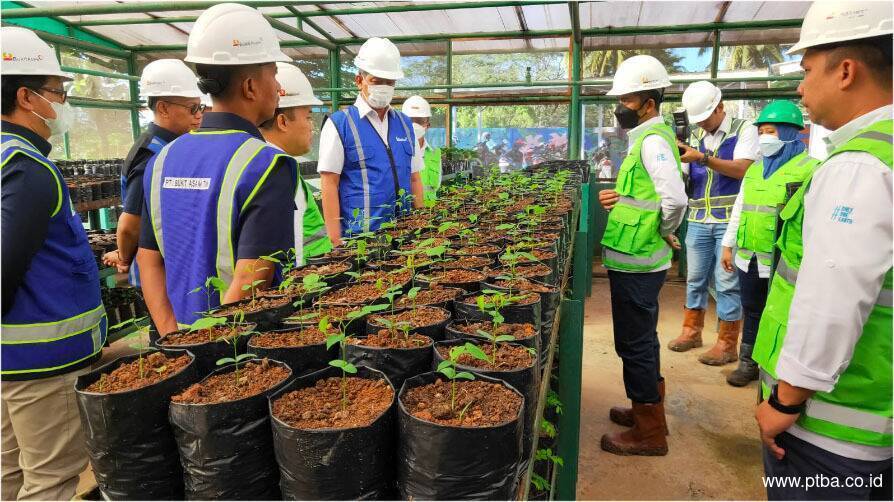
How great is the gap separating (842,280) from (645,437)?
2131 mm

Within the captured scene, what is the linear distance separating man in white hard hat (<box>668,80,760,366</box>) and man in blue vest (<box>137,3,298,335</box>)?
318cm

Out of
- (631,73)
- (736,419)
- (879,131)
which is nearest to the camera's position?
(879,131)

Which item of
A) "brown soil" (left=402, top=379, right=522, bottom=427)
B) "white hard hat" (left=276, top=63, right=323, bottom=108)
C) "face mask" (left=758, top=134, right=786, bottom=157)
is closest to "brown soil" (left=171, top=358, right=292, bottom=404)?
"brown soil" (left=402, top=379, right=522, bottom=427)

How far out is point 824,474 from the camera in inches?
55.3

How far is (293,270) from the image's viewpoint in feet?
6.87

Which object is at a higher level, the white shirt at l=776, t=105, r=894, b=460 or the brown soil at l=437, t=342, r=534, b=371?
the white shirt at l=776, t=105, r=894, b=460

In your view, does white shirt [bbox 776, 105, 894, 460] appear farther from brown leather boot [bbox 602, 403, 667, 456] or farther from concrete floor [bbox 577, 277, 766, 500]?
brown leather boot [bbox 602, 403, 667, 456]

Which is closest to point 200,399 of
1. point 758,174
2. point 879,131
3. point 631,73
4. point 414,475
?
point 414,475

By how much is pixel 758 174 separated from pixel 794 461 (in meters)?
2.21

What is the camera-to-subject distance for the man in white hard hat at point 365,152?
3188 mm

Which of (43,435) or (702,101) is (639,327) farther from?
(43,435)

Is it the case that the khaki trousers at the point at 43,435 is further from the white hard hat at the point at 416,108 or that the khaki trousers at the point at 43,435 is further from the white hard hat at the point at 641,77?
the white hard hat at the point at 416,108

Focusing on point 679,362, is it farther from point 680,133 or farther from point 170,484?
point 170,484

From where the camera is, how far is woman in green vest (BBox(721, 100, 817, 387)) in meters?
2.99
